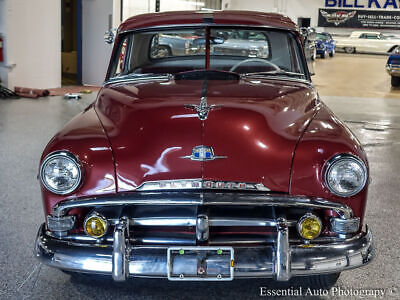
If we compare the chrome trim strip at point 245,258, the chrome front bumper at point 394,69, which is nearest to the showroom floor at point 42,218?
the chrome trim strip at point 245,258

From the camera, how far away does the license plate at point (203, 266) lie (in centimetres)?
253

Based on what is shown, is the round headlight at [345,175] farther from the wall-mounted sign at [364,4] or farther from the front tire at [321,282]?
the wall-mounted sign at [364,4]

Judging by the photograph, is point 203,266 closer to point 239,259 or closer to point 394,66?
point 239,259

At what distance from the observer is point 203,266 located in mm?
2525

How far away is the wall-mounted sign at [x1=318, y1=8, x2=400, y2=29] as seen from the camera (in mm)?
33250

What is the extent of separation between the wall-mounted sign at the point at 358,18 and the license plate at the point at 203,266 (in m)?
33.5

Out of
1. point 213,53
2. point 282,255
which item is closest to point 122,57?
point 213,53

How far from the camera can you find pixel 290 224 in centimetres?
265

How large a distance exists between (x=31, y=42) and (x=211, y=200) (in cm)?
1003

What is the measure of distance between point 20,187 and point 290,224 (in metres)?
3.11

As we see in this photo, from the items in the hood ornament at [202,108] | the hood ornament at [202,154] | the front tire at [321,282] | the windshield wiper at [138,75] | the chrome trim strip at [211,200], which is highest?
the windshield wiper at [138,75]

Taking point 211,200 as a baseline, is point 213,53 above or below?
above

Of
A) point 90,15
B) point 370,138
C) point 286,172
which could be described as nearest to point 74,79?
point 90,15

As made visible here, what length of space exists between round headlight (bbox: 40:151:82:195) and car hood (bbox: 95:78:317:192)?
0.20m
